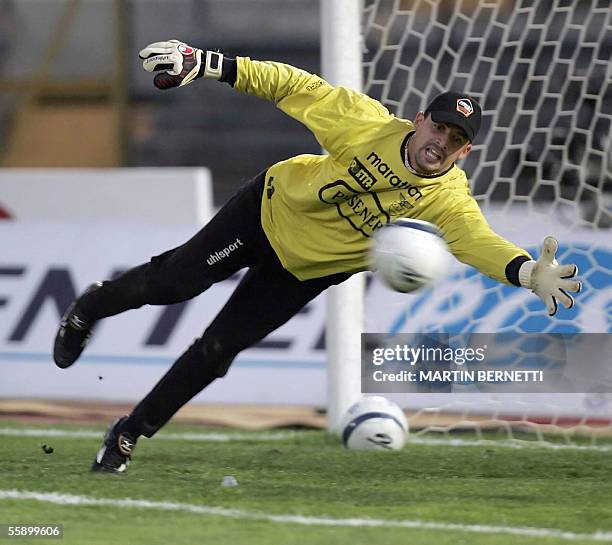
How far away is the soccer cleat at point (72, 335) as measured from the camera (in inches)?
251

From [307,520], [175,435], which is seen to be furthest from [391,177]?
[175,435]

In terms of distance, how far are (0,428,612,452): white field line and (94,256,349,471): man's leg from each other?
161 centimetres

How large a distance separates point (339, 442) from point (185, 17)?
19.6 feet

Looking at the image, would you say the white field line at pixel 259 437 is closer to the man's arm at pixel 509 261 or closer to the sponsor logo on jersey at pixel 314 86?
the man's arm at pixel 509 261

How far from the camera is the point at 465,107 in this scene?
18.6ft

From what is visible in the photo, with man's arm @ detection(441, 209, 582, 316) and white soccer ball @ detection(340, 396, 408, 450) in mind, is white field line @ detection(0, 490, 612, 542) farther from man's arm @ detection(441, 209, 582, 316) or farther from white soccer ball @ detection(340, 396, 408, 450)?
white soccer ball @ detection(340, 396, 408, 450)

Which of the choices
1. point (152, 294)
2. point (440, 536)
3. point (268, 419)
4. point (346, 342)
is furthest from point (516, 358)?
point (440, 536)

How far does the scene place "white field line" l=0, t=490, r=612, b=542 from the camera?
4.93 metres

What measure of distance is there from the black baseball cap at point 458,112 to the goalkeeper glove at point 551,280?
57 cm

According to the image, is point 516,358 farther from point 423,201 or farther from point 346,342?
point 423,201

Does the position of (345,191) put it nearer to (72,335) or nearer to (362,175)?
(362,175)

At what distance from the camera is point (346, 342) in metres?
7.50

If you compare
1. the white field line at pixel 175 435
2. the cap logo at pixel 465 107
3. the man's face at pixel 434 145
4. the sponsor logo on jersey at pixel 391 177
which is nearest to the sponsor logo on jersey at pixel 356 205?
the sponsor logo on jersey at pixel 391 177

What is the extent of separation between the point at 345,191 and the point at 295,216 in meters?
0.28
